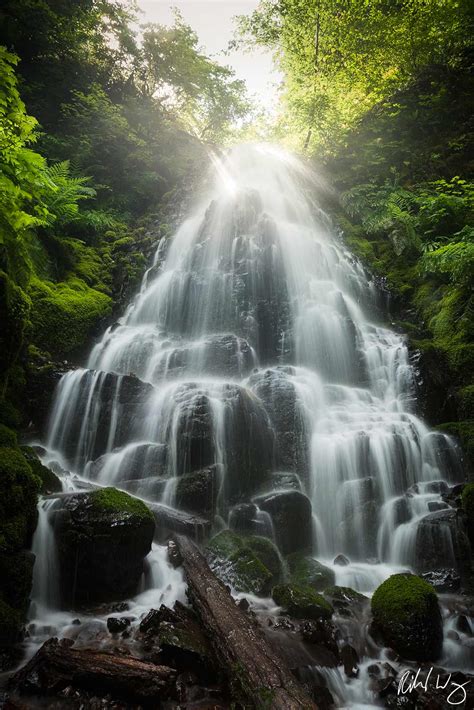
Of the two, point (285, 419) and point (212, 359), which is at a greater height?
point (212, 359)

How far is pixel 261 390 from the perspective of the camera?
358 inches

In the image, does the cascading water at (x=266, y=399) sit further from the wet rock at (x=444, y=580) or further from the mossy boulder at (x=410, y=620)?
the mossy boulder at (x=410, y=620)

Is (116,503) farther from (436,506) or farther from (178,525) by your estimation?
(436,506)

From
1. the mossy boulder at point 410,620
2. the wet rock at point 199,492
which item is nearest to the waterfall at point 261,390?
the wet rock at point 199,492

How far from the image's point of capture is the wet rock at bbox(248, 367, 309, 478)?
25.9 ft

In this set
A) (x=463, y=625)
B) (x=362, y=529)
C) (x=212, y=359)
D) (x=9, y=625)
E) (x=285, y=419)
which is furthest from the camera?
(x=212, y=359)

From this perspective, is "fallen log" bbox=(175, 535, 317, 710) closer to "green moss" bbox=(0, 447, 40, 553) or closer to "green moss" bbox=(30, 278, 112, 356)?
"green moss" bbox=(0, 447, 40, 553)

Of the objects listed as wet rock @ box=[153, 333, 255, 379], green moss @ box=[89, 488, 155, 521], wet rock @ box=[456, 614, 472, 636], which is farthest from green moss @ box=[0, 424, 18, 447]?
wet rock @ box=[456, 614, 472, 636]

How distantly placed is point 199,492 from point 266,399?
3.00m

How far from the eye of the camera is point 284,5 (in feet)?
57.0

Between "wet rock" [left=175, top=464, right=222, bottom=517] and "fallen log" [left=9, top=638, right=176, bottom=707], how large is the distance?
10.9 ft

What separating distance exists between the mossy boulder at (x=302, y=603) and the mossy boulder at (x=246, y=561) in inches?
15.5

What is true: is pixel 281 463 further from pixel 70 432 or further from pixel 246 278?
pixel 246 278

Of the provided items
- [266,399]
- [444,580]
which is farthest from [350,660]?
[266,399]
